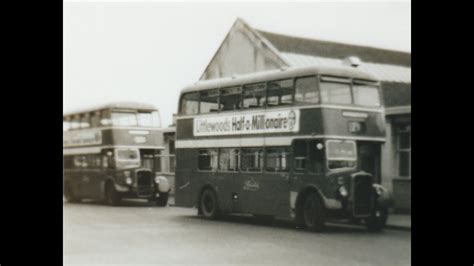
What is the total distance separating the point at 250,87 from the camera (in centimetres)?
1113

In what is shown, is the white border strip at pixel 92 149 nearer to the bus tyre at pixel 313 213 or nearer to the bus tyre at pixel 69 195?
the bus tyre at pixel 69 195

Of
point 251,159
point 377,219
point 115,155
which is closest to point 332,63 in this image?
point 251,159

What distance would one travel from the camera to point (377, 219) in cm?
1083

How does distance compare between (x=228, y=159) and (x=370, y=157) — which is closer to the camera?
(x=370, y=157)

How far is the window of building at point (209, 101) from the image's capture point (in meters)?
11.3

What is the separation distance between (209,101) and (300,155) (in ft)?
6.08

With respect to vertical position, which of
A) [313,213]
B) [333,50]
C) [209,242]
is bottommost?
[209,242]

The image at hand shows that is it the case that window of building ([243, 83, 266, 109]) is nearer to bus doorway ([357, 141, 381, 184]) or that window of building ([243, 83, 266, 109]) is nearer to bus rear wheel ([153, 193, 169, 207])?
bus doorway ([357, 141, 381, 184])

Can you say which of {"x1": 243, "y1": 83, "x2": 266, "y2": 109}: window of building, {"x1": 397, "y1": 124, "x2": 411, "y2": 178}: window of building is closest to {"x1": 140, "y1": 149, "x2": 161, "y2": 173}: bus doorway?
{"x1": 243, "y1": 83, "x2": 266, "y2": 109}: window of building

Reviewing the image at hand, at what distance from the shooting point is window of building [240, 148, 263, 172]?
1120 cm

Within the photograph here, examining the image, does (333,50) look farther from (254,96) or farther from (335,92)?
(254,96)
